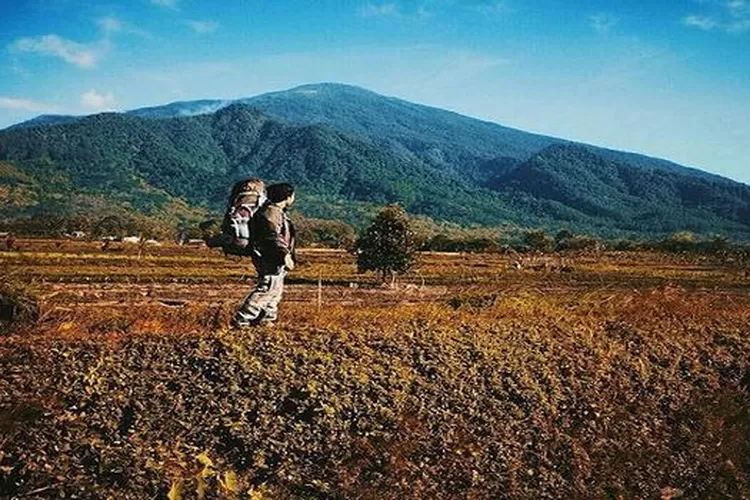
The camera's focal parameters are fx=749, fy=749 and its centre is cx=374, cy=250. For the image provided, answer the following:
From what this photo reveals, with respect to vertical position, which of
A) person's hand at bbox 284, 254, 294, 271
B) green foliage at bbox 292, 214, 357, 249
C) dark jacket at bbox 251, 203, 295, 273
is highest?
dark jacket at bbox 251, 203, 295, 273

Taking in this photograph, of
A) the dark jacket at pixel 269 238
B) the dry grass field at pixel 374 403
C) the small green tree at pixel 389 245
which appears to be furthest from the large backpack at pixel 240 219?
the small green tree at pixel 389 245

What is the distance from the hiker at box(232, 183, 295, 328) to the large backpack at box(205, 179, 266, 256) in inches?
3.1

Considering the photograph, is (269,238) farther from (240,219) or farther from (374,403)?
(374,403)

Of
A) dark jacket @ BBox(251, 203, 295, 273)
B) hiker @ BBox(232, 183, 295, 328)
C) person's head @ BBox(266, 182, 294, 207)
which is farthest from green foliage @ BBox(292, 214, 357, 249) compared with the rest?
dark jacket @ BBox(251, 203, 295, 273)

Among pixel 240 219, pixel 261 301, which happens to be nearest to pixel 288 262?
pixel 261 301

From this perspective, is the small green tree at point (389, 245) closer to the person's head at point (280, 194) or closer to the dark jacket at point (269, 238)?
the person's head at point (280, 194)

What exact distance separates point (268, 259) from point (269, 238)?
0.81 ft

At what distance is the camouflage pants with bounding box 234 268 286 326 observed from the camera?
8.34 metres

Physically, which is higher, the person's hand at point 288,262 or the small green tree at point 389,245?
the person's hand at point 288,262

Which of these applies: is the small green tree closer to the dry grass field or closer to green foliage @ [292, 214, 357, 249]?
the dry grass field

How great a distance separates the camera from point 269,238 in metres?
8.23

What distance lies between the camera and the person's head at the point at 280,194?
8.59 meters

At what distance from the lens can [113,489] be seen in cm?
664

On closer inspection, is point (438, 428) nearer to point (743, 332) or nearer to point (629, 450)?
point (629, 450)
